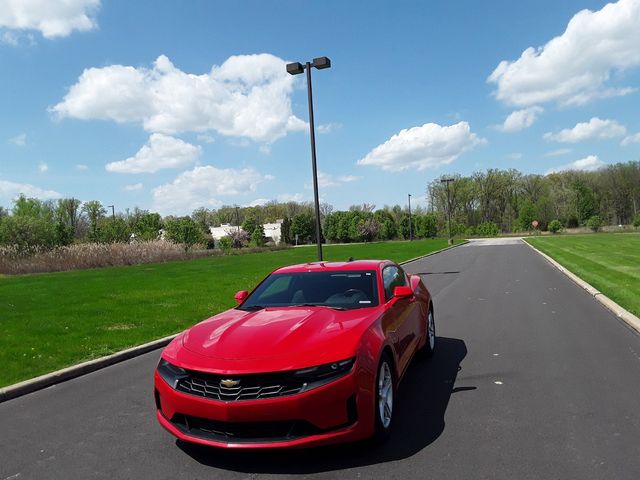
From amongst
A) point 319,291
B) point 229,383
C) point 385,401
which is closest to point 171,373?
point 229,383

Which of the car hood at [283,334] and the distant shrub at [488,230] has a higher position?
the car hood at [283,334]

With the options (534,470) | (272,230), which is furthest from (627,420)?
(272,230)

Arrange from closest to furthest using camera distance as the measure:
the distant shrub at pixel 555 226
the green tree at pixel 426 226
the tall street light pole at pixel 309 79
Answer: the tall street light pole at pixel 309 79, the distant shrub at pixel 555 226, the green tree at pixel 426 226

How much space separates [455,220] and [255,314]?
105 metres

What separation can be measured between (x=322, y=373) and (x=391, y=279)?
2434mm

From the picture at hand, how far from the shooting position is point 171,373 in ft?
12.0

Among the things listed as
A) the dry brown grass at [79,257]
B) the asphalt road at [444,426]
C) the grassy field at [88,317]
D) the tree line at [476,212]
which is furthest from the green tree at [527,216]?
the asphalt road at [444,426]

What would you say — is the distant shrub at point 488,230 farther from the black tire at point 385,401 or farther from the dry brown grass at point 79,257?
the black tire at point 385,401

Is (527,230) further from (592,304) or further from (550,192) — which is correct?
(592,304)

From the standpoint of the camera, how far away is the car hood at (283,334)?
3469 millimetres

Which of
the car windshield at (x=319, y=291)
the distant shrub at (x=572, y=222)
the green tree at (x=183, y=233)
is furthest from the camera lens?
the distant shrub at (x=572, y=222)

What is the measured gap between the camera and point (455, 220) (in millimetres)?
104812

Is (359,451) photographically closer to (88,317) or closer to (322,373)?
(322,373)

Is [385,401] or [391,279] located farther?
[391,279]
